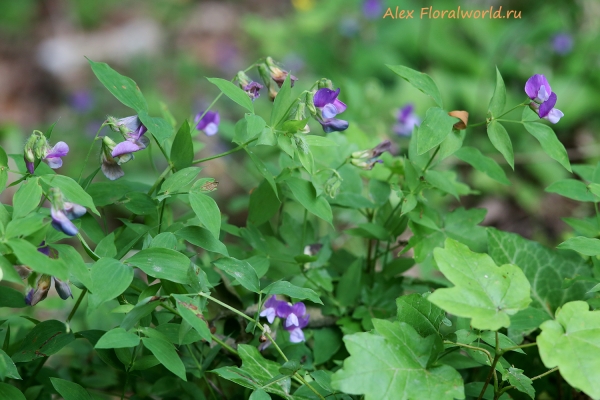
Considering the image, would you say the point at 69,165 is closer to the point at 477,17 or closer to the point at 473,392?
the point at 477,17

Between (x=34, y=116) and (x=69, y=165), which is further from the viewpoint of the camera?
(x=34, y=116)

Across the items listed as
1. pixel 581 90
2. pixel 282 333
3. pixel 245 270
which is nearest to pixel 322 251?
pixel 282 333

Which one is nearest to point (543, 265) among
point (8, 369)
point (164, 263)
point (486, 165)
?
point (486, 165)

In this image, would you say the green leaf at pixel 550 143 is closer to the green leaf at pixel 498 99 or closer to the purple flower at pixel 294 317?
the green leaf at pixel 498 99

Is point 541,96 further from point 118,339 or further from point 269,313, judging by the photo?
point 118,339

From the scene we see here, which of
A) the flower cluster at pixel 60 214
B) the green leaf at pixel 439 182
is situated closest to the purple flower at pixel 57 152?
the flower cluster at pixel 60 214

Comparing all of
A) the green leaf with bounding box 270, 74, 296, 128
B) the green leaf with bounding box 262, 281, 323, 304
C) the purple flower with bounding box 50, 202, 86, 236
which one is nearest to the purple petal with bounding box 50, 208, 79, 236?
the purple flower with bounding box 50, 202, 86, 236
